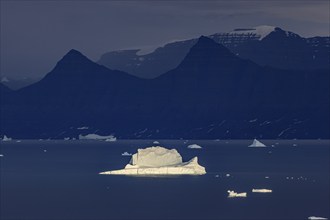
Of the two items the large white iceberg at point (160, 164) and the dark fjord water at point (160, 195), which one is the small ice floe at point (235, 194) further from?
the large white iceberg at point (160, 164)

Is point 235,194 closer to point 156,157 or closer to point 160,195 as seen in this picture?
point 160,195

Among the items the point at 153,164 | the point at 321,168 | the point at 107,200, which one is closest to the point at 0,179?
the point at 153,164

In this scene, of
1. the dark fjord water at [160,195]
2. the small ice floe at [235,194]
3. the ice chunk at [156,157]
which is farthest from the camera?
the ice chunk at [156,157]

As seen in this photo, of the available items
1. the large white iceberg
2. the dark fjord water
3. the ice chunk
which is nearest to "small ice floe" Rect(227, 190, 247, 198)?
the dark fjord water

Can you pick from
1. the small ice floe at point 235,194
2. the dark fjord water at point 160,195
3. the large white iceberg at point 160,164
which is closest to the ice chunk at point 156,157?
the large white iceberg at point 160,164

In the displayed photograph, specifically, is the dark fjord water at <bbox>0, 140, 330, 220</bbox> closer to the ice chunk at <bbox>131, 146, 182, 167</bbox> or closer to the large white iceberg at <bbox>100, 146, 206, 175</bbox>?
the large white iceberg at <bbox>100, 146, 206, 175</bbox>

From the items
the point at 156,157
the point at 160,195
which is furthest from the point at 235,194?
the point at 156,157

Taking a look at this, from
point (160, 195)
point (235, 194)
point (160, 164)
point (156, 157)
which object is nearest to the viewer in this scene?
point (235, 194)

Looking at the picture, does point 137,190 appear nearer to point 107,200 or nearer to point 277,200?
point 107,200
